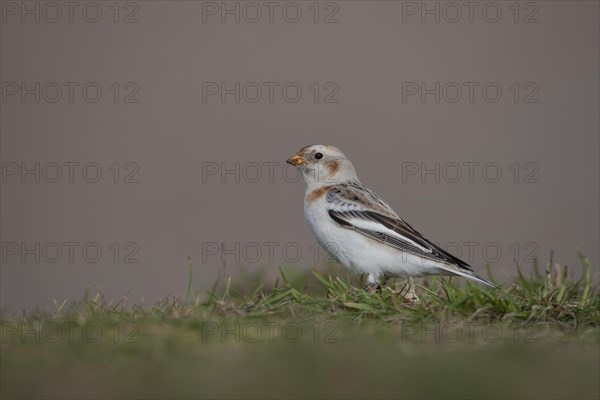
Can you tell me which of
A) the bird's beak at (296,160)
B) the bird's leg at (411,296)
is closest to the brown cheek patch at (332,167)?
the bird's beak at (296,160)

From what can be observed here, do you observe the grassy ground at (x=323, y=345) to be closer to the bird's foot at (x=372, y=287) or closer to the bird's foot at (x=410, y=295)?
the bird's foot at (x=410, y=295)

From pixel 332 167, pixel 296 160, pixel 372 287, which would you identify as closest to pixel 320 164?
pixel 332 167

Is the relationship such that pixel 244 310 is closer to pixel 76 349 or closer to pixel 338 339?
pixel 338 339

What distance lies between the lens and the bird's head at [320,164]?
10.4 m

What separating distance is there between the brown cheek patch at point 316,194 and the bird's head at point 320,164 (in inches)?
14.7

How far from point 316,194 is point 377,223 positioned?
878 mm

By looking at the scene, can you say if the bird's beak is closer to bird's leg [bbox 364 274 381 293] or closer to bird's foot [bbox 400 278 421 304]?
bird's leg [bbox 364 274 381 293]

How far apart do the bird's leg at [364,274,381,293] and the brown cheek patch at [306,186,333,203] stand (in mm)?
1131

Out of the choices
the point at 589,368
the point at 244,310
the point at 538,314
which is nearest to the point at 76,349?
the point at 244,310

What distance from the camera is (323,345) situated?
614 centimetres

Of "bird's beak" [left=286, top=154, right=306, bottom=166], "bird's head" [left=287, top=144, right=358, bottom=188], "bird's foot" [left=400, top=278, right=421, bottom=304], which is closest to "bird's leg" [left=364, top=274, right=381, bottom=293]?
"bird's foot" [left=400, top=278, right=421, bottom=304]

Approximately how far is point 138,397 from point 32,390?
0.62m

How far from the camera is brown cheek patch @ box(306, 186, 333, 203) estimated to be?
988 cm

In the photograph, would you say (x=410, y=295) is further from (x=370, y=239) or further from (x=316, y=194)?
(x=316, y=194)
